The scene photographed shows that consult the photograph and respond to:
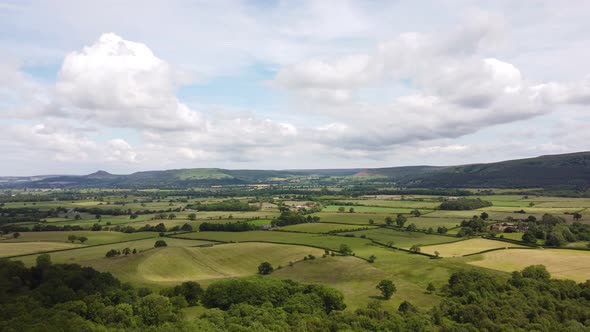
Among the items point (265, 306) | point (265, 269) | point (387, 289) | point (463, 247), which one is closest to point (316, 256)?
point (265, 269)

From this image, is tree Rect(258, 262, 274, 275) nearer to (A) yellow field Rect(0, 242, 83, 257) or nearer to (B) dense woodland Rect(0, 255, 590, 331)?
(B) dense woodland Rect(0, 255, 590, 331)

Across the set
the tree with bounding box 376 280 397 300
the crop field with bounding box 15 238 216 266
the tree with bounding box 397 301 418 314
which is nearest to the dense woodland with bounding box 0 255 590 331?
the tree with bounding box 397 301 418 314

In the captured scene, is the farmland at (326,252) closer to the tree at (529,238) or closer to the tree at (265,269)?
the tree at (529,238)

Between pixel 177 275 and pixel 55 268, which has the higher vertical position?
pixel 55 268

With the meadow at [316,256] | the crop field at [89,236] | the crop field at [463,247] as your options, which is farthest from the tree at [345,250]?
the crop field at [89,236]

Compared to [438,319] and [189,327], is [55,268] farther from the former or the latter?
[438,319]

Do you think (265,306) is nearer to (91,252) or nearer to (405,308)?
(405,308)

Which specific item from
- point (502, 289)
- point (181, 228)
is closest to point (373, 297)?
point (502, 289)
